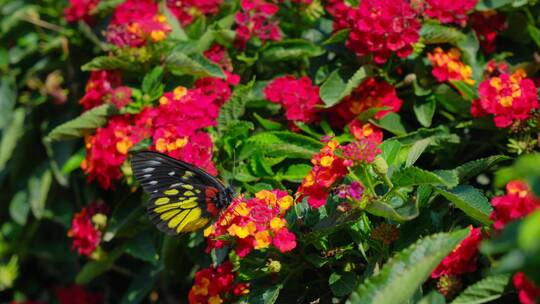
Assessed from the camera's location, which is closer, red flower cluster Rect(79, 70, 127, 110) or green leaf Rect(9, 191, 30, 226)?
red flower cluster Rect(79, 70, 127, 110)

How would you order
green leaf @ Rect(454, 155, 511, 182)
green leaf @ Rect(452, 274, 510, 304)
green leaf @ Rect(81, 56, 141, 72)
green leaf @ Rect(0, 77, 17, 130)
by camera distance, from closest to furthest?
1. green leaf @ Rect(452, 274, 510, 304)
2. green leaf @ Rect(454, 155, 511, 182)
3. green leaf @ Rect(81, 56, 141, 72)
4. green leaf @ Rect(0, 77, 17, 130)

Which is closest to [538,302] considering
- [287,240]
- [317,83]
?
[287,240]

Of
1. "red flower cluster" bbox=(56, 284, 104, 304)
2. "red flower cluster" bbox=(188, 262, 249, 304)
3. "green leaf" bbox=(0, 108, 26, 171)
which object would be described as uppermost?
"red flower cluster" bbox=(188, 262, 249, 304)

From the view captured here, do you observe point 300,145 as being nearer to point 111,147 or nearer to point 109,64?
point 111,147

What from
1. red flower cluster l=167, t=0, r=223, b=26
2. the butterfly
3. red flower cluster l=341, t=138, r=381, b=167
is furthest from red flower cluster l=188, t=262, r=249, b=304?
red flower cluster l=167, t=0, r=223, b=26

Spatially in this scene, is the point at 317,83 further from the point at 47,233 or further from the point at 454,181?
the point at 47,233

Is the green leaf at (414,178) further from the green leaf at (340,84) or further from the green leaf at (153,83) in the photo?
the green leaf at (153,83)

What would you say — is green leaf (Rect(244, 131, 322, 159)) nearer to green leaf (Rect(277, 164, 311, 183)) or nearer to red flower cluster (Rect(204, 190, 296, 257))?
green leaf (Rect(277, 164, 311, 183))
